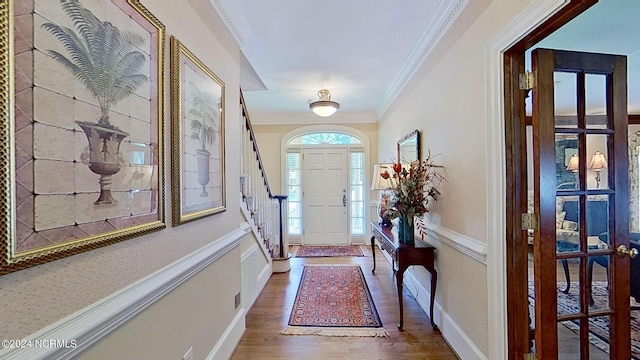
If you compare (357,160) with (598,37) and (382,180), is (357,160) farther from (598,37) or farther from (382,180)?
(598,37)

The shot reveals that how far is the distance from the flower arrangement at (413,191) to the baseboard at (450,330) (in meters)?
0.78

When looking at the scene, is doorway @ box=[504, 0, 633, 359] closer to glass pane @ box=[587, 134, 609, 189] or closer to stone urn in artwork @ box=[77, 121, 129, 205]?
glass pane @ box=[587, 134, 609, 189]

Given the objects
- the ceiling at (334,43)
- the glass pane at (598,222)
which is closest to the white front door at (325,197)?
the ceiling at (334,43)

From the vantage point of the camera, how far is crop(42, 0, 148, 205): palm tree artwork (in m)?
0.89

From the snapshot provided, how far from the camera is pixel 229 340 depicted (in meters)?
2.18

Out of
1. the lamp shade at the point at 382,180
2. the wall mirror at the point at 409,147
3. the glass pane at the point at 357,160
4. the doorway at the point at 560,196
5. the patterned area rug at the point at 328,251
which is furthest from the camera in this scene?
the glass pane at the point at 357,160

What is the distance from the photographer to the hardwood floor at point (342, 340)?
2.22m

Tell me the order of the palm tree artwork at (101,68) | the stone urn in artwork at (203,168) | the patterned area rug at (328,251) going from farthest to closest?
the patterned area rug at (328,251)
the stone urn in artwork at (203,168)
the palm tree artwork at (101,68)

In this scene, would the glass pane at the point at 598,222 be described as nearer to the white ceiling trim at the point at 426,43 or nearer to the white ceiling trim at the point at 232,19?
the white ceiling trim at the point at 426,43

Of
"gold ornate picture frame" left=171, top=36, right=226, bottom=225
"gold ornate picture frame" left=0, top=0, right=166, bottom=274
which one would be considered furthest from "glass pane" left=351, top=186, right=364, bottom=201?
"gold ornate picture frame" left=0, top=0, right=166, bottom=274

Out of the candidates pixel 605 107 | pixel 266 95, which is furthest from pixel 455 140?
pixel 266 95

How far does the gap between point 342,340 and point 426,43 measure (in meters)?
2.62

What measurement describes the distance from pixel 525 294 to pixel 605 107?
1127 mm

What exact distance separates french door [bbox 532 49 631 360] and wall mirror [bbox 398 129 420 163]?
153cm
